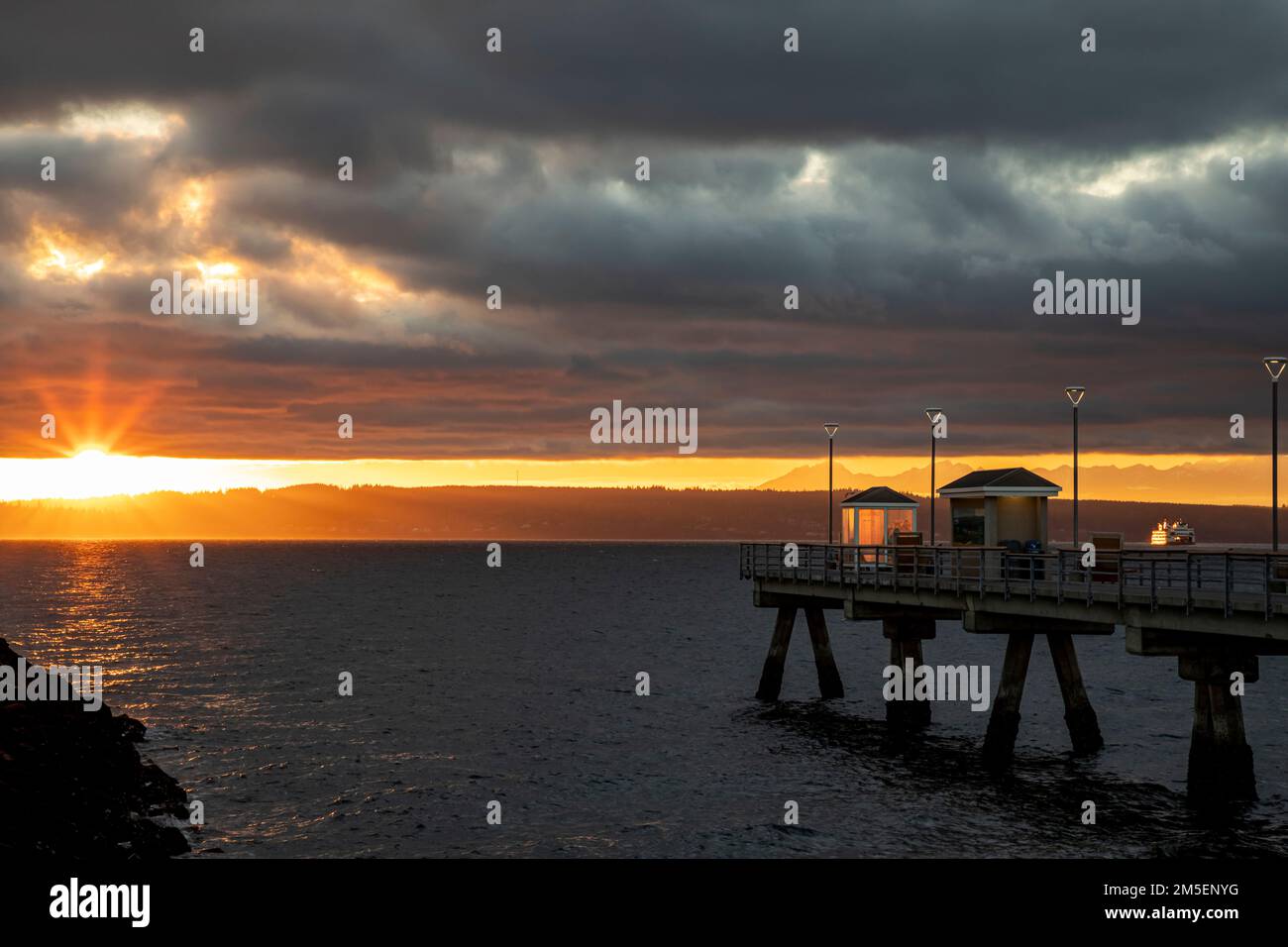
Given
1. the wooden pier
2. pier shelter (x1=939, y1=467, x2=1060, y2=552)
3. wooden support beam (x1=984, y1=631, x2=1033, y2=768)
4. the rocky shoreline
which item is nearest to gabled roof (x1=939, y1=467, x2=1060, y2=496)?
pier shelter (x1=939, y1=467, x2=1060, y2=552)

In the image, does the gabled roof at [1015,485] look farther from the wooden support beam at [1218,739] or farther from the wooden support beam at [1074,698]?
the wooden support beam at [1218,739]

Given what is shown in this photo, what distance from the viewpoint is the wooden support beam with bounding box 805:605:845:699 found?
4506 cm

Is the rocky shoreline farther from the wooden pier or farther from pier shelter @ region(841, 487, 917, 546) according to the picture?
pier shelter @ region(841, 487, 917, 546)

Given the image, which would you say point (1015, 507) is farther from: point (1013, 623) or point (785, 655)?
point (785, 655)

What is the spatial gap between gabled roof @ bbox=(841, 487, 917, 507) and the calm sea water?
7.42 m

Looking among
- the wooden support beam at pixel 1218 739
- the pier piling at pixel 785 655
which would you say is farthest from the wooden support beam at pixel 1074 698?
the pier piling at pixel 785 655

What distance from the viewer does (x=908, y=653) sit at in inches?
1516

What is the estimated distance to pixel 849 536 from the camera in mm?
46906

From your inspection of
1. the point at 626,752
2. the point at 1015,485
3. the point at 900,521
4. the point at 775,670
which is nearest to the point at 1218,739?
the point at 1015,485

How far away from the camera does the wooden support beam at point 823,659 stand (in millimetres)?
45062

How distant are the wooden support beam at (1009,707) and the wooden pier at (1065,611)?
4 centimetres
